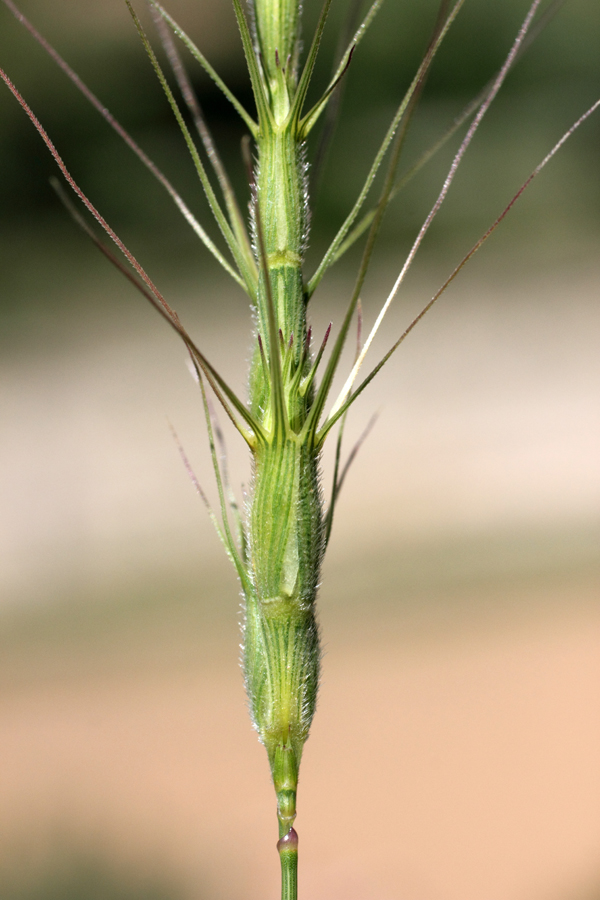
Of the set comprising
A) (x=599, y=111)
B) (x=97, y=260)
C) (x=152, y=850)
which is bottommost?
(x=152, y=850)

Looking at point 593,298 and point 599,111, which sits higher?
point 599,111

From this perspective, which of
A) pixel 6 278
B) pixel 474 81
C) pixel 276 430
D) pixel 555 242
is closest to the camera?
pixel 276 430

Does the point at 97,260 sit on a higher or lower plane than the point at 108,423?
higher

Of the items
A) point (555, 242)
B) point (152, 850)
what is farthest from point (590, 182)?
point (152, 850)

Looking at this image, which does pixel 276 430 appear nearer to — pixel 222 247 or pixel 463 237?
pixel 222 247

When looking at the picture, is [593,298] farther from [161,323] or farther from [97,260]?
[97,260]

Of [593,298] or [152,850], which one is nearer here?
[152,850]

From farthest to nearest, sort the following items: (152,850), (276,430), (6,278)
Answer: (6,278) < (152,850) < (276,430)

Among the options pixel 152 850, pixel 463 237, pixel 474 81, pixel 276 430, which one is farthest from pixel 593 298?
pixel 276 430

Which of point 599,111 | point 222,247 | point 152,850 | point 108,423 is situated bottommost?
point 152,850
